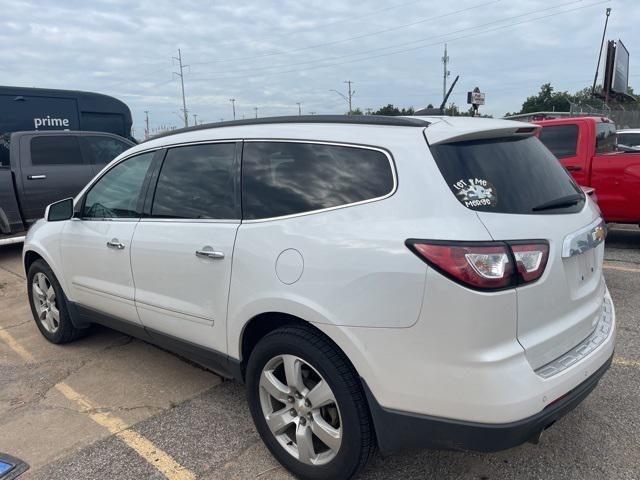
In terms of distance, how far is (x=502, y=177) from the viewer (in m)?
2.35

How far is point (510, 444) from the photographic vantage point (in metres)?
2.09

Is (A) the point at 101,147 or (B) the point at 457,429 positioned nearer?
(B) the point at 457,429

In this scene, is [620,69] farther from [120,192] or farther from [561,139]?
[120,192]

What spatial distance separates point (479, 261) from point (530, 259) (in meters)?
0.25

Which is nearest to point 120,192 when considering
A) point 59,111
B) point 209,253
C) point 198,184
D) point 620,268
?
point 198,184

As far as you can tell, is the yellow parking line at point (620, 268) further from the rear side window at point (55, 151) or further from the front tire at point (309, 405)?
the rear side window at point (55, 151)

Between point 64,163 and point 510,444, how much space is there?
8200 millimetres

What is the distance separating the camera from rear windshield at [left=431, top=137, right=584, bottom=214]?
2.21 metres

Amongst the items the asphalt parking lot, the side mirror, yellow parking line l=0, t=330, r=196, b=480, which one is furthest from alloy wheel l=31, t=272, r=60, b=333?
yellow parking line l=0, t=330, r=196, b=480

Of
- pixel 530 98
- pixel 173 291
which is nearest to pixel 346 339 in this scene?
pixel 173 291

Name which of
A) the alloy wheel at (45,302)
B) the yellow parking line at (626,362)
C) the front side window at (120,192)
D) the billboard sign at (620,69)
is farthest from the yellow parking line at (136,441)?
the billboard sign at (620,69)

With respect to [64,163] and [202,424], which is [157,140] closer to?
[202,424]

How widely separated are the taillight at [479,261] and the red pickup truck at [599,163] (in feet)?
18.9

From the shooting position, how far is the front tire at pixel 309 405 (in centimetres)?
233
